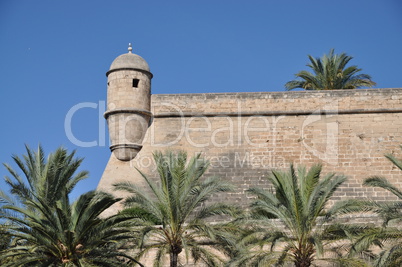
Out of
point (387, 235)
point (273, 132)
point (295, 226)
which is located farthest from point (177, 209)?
point (273, 132)

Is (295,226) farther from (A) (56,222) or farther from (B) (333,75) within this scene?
(B) (333,75)

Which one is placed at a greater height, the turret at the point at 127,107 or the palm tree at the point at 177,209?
the turret at the point at 127,107

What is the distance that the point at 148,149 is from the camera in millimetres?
21031

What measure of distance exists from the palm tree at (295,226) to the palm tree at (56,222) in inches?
99.8

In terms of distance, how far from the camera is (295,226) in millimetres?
15344

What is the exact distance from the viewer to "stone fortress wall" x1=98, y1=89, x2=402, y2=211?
68.2 feet

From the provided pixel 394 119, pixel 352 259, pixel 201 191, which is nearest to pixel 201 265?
pixel 201 191

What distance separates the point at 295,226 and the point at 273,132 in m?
6.20

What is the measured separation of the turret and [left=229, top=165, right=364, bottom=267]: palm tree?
5948 mm

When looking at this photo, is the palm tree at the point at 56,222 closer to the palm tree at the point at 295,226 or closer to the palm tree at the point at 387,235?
the palm tree at the point at 295,226

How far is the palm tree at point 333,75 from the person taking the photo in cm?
2450

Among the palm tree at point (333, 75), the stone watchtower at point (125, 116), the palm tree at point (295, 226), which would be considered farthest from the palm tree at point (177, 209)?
the palm tree at point (333, 75)

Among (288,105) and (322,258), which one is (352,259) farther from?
(288,105)

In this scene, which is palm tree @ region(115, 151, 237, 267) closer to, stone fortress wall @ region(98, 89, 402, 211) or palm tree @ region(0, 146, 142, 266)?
palm tree @ region(0, 146, 142, 266)
